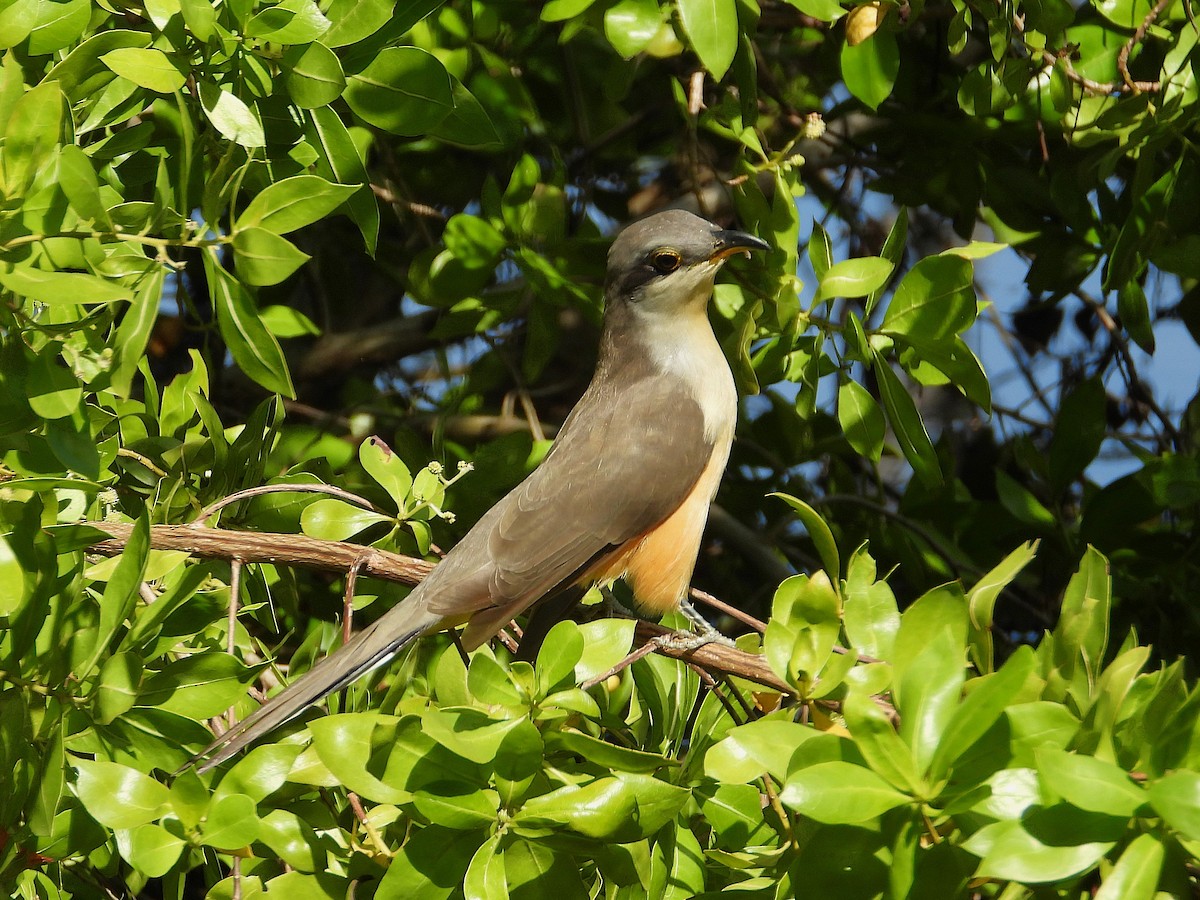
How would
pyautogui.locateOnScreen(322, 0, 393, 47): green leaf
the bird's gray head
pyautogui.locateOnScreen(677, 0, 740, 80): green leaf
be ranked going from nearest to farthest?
pyautogui.locateOnScreen(322, 0, 393, 47): green leaf, pyautogui.locateOnScreen(677, 0, 740, 80): green leaf, the bird's gray head

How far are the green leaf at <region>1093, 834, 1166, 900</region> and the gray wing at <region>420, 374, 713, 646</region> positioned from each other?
2032 mm

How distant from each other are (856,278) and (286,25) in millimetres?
1780

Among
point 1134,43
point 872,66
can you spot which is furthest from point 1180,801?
point 1134,43

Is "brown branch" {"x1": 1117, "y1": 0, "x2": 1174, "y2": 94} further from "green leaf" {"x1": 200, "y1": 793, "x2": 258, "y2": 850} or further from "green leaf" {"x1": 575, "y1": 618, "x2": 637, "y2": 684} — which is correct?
"green leaf" {"x1": 200, "y1": 793, "x2": 258, "y2": 850}

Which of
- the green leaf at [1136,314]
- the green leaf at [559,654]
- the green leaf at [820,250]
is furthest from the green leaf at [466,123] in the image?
the green leaf at [1136,314]

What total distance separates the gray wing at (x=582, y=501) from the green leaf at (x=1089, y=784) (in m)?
1.97

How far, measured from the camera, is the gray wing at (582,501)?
3789 millimetres

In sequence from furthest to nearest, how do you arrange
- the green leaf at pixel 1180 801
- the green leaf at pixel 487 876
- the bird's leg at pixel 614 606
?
1. the bird's leg at pixel 614 606
2. the green leaf at pixel 487 876
3. the green leaf at pixel 1180 801

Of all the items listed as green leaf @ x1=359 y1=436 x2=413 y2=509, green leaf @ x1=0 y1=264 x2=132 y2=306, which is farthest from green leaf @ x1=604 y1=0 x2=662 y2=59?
green leaf @ x1=0 y1=264 x2=132 y2=306

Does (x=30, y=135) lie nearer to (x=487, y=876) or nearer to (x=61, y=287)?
(x=61, y=287)

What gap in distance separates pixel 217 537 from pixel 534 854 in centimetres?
119

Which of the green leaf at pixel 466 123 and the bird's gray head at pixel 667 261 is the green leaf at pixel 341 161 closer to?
the green leaf at pixel 466 123

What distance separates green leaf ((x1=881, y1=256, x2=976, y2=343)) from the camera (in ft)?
11.6

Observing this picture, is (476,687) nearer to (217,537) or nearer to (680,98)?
(217,537)
